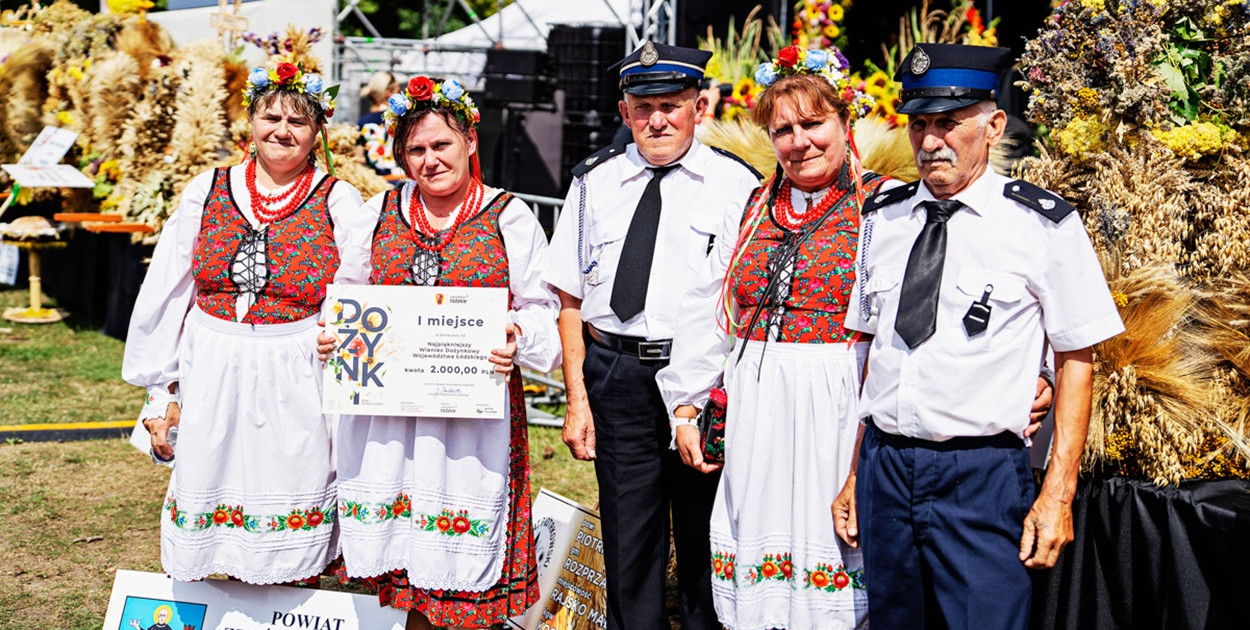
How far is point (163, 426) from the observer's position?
3.76m

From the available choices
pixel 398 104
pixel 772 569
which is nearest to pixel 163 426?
pixel 398 104

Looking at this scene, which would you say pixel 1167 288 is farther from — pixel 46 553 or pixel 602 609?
pixel 46 553

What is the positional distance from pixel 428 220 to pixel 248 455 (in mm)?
926

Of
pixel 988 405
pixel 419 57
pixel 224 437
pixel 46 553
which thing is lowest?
pixel 46 553

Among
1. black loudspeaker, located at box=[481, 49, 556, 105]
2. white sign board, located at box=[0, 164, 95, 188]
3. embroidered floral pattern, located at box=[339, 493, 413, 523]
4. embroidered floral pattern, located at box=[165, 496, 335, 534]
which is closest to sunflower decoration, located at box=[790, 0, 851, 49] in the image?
embroidered floral pattern, located at box=[339, 493, 413, 523]

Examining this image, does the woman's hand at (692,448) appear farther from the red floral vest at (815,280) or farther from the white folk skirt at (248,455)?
the white folk skirt at (248,455)

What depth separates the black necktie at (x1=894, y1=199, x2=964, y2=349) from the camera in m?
2.70

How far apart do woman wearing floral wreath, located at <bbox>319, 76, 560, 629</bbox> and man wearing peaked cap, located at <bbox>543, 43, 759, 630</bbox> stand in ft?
0.53

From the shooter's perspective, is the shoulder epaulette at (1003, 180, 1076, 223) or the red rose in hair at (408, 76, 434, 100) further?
the red rose in hair at (408, 76, 434, 100)

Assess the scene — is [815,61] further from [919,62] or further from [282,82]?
[282,82]

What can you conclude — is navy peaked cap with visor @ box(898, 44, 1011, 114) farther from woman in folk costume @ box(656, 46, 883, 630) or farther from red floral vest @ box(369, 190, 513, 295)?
red floral vest @ box(369, 190, 513, 295)

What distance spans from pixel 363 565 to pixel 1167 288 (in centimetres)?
241

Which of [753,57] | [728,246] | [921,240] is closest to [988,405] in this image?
[921,240]

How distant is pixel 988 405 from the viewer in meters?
2.64
